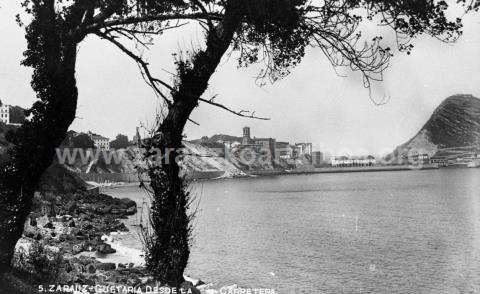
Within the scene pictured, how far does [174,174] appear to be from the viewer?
739 centimetres

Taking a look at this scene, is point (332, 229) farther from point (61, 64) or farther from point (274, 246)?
point (61, 64)

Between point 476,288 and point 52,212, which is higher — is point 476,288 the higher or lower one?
the lower one

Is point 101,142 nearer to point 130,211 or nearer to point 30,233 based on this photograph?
point 130,211

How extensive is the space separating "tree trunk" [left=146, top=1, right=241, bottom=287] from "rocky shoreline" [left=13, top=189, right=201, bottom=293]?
66 centimetres

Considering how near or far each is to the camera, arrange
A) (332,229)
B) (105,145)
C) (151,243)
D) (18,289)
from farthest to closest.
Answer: (105,145), (332,229), (151,243), (18,289)

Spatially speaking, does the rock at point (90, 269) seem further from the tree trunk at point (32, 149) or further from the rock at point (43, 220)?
the rock at point (43, 220)

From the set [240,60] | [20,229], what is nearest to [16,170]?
[20,229]

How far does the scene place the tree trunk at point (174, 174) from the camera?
6.98m

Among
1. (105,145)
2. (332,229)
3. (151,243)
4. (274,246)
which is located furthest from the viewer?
(105,145)

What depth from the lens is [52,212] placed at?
→ 3450 cm

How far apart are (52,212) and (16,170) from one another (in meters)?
30.5

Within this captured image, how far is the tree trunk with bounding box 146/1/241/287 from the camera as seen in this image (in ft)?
22.9

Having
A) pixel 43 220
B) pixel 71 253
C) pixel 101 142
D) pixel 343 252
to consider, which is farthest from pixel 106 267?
pixel 101 142

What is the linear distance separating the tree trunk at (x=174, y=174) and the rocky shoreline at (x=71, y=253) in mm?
655
